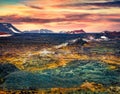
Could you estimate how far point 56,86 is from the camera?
11.2m

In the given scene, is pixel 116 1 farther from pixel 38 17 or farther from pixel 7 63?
pixel 7 63

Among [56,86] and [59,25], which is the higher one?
[59,25]

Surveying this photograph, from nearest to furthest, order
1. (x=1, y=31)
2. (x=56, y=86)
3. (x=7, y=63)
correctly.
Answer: (x=56, y=86) < (x=7, y=63) < (x=1, y=31)

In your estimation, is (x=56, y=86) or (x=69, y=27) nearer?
(x=56, y=86)

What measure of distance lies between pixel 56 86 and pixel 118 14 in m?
3.43

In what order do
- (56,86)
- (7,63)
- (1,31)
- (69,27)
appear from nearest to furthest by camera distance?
(56,86), (7,63), (69,27), (1,31)

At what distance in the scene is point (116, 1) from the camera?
1227cm

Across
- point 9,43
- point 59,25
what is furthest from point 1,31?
point 59,25

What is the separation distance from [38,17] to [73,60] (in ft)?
6.51

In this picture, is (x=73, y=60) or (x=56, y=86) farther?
(x=73, y=60)

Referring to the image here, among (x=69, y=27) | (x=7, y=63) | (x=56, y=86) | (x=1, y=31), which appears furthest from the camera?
(x=1, y=31)

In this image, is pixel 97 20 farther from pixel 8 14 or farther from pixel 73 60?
pixel 8 14

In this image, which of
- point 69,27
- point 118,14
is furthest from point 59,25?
point 118,14

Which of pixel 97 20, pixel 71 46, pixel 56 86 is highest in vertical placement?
pixel 97 20
